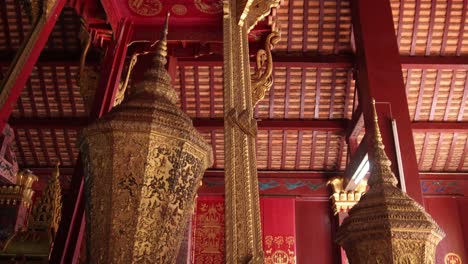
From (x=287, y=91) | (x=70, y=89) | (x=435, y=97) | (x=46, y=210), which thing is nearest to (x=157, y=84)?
(x=46, y=210)

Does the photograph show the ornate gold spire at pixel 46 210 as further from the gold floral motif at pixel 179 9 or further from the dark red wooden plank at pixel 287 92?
the dark red wooden plank at pixel 287 92

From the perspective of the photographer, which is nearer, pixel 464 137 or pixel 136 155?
pixel 136 155

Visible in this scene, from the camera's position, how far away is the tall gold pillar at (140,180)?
2.97 feet

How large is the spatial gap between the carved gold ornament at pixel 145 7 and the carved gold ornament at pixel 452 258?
5.81 m

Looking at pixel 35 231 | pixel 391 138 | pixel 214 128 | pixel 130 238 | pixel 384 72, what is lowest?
→ pixel 130 238

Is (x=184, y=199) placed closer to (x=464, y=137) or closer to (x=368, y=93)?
(x=368, y=93)

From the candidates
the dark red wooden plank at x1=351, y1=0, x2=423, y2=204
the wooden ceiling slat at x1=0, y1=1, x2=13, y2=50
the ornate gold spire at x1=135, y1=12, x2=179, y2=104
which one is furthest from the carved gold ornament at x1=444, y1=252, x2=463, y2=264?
the wooden ceiling slat at x1=0, y1=1, x2=13, y2=50

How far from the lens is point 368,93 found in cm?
397

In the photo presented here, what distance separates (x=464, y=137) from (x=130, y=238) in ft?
22.9

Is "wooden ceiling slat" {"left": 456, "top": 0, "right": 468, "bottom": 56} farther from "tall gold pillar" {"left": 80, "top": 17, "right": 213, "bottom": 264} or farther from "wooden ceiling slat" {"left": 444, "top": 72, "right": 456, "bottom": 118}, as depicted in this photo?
"tall gold pillar" {"left": 80, "top": 17, "right": 213, "bottom": 264}

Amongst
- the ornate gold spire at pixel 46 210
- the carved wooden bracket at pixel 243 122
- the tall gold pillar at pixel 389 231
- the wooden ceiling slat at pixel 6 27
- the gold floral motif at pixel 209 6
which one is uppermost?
the wooden ceiling slat at pixel 6 27

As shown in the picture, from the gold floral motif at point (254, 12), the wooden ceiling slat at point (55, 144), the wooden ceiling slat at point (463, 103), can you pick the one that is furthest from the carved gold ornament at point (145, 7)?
the wooden ceiling slat at point (463, 103)

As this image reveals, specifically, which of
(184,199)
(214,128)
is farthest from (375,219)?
(214,128)

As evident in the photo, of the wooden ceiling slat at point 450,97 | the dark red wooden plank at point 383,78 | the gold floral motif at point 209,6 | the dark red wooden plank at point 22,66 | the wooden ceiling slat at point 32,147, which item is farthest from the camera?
the wooden ceiling slat at point 32,147
